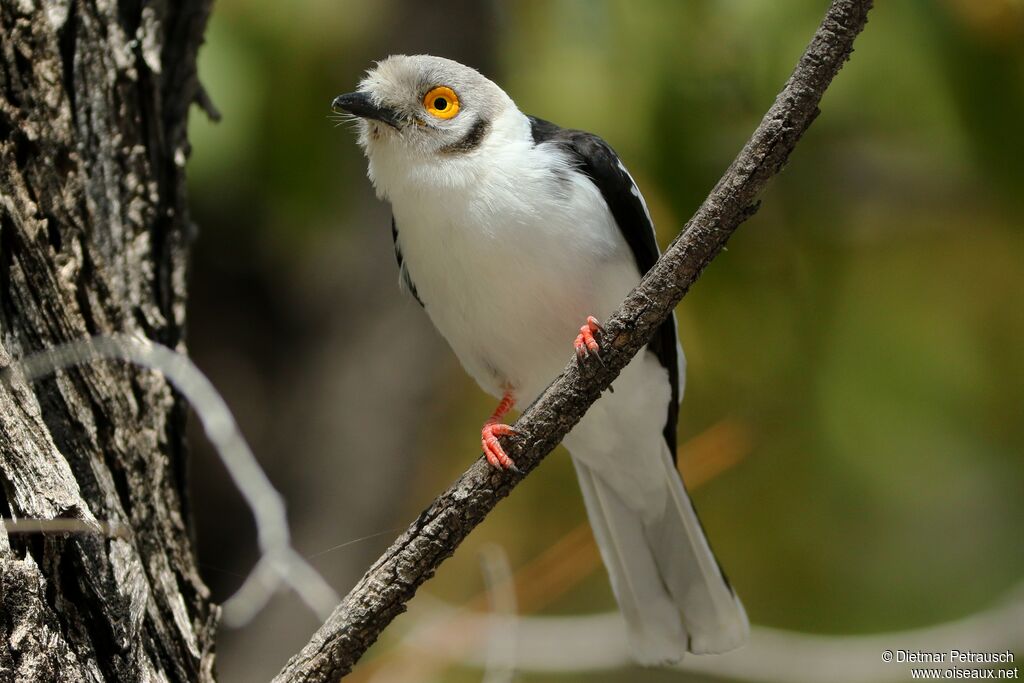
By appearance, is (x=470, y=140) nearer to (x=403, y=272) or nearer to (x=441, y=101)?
(x=441, y=101)

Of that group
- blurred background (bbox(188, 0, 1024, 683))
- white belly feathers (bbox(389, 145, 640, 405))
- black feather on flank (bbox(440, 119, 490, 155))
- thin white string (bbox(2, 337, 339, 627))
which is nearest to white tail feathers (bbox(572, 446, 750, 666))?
white belly feathers (bbox(389, 145, 640, 405))

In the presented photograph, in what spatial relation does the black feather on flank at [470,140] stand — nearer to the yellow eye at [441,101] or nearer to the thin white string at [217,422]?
the yellow eye at [441,101]

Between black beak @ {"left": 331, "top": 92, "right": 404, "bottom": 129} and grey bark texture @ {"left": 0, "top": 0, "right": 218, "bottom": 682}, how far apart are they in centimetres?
43

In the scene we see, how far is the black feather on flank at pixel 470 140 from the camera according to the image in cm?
279

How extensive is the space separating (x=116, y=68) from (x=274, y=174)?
215cm

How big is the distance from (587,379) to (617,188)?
1.00 metres

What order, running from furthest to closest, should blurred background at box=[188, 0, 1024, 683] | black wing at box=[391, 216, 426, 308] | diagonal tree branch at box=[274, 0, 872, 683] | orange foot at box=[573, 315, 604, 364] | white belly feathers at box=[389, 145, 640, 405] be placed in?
blurred background at box=[188, 0, 1024, 683]
black wing at box=[391, 216, 426, 308]
white belly feathers at box=[389, 145, 640, 405]
orange foot at box=[573, 315, 604, 364]
diagonal tree branch at box=[274, 0, 872, 683]

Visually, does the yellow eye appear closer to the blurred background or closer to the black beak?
the black beak

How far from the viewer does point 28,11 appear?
215 centimetres

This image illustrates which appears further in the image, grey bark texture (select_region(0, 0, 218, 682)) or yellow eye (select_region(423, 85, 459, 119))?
yellow eye (select_region(423, 85, 459, 119))

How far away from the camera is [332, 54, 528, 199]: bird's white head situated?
2.79 meters

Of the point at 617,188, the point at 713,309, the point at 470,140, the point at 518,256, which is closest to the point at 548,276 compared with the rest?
the point at 518,256

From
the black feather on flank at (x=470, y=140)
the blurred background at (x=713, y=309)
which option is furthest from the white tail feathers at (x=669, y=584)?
the black feather on flank at (x=470, y=140)

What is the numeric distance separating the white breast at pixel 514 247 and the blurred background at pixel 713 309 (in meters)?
1.30
